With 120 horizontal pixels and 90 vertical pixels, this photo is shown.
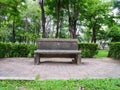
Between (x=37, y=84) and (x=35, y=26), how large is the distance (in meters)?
27.7

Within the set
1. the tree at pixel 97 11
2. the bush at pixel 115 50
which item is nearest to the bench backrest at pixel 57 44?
the bush at pixel 115 50

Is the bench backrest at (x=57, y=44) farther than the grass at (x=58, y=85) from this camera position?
Yes

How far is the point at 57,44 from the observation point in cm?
851

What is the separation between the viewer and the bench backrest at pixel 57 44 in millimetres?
8445

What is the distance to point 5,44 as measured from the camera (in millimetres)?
11156

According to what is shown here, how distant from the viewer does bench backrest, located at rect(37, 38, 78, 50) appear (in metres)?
8.45

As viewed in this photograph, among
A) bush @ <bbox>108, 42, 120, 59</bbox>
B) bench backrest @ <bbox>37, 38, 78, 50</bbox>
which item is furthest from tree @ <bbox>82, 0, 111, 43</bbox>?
bench backrest @ <bbox>37, 38, 78, 50</bbox>

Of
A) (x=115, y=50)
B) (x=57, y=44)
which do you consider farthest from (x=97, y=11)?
(x=57, y=44)

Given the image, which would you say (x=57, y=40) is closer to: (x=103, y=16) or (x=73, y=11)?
(x=73, y=11)

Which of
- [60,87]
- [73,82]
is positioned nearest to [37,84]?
[60,87]

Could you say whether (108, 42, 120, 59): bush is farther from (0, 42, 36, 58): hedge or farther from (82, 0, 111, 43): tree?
(82, 0, 111, 43): tree

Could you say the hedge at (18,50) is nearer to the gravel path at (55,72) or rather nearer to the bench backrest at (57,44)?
the bench backrest at (57,44)

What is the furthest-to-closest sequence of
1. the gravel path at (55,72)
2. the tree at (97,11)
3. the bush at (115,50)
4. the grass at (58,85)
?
the tree at (97,11)
the bush at (115,50)
the gravel path at (55,72)
the grass at (58,85)

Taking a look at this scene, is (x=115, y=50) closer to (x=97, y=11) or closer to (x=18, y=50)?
(x=18, y=50)
